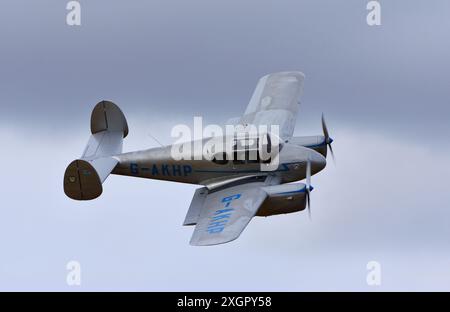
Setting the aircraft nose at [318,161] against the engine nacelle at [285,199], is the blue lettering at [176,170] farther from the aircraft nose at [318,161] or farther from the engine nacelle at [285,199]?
the aircraft nose at [318,161]

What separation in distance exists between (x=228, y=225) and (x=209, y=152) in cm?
495

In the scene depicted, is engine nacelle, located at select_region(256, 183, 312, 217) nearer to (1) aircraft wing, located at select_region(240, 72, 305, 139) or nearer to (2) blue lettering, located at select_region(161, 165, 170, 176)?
(1) aircraft wing, located at select_region(240, 72, 305, 139)

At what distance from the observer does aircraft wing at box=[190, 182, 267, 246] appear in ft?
135

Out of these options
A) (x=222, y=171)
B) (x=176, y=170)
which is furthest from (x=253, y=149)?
(x=176, y=170)

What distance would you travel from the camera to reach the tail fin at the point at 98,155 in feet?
146

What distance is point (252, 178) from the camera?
4556 centimetres

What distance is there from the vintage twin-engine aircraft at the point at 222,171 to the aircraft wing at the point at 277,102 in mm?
39

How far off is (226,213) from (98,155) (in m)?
6.47

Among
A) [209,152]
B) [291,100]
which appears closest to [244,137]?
[209,152]

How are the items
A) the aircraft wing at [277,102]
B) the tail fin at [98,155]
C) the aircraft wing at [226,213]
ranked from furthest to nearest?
the aircraft wing at [277,102] → the tail fin at [98,155] → the aircraft wing at [226,213]

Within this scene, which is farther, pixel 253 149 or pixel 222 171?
pixel 222 171

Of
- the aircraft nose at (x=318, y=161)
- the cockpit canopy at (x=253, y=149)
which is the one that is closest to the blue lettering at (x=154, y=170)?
the cockpit canopy at (x=253, y=149)

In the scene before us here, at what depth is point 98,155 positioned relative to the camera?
1850 inches

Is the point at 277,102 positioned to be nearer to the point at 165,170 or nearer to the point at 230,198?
the point at 165,170
